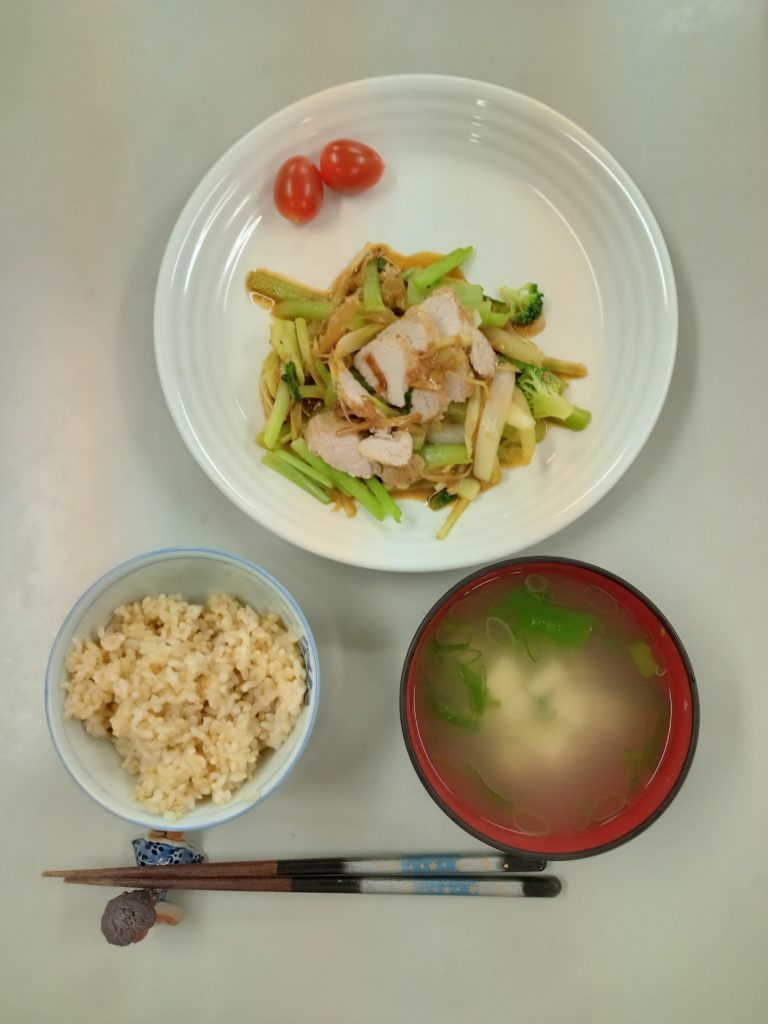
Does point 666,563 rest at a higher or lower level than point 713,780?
higher

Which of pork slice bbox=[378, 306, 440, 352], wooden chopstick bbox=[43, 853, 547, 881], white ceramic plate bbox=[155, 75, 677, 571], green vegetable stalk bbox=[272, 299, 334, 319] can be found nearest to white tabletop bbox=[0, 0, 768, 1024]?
wooden chopstick bbox=[43, 853, 547, 881]

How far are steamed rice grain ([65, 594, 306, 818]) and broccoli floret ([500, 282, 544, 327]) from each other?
3.01ft

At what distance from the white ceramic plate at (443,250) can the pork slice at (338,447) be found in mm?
111

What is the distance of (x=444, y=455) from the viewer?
1.89 metres

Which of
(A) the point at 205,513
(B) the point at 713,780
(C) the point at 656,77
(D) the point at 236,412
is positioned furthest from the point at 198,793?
(C) the point at 656,77

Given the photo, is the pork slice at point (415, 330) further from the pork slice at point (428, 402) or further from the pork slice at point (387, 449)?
the pork slice at point (387, 449)

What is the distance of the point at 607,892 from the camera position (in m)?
1.90

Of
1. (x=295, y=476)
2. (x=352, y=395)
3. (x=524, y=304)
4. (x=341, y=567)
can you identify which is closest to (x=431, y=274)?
(x=524, y=304)

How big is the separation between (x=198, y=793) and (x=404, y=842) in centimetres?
54

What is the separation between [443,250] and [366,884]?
59.8 inches

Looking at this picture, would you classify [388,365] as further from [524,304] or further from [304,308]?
[524,304]

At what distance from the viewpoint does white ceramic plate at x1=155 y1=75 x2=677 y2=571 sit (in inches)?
71.9

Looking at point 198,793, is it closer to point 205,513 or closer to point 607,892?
point 205,513

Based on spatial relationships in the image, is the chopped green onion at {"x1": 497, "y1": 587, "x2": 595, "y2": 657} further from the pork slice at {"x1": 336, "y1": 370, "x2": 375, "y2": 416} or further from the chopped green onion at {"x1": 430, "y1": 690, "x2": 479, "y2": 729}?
the pork slice at {"x1": 336, "y1": 370, "x2": 375, "y2": 416}
